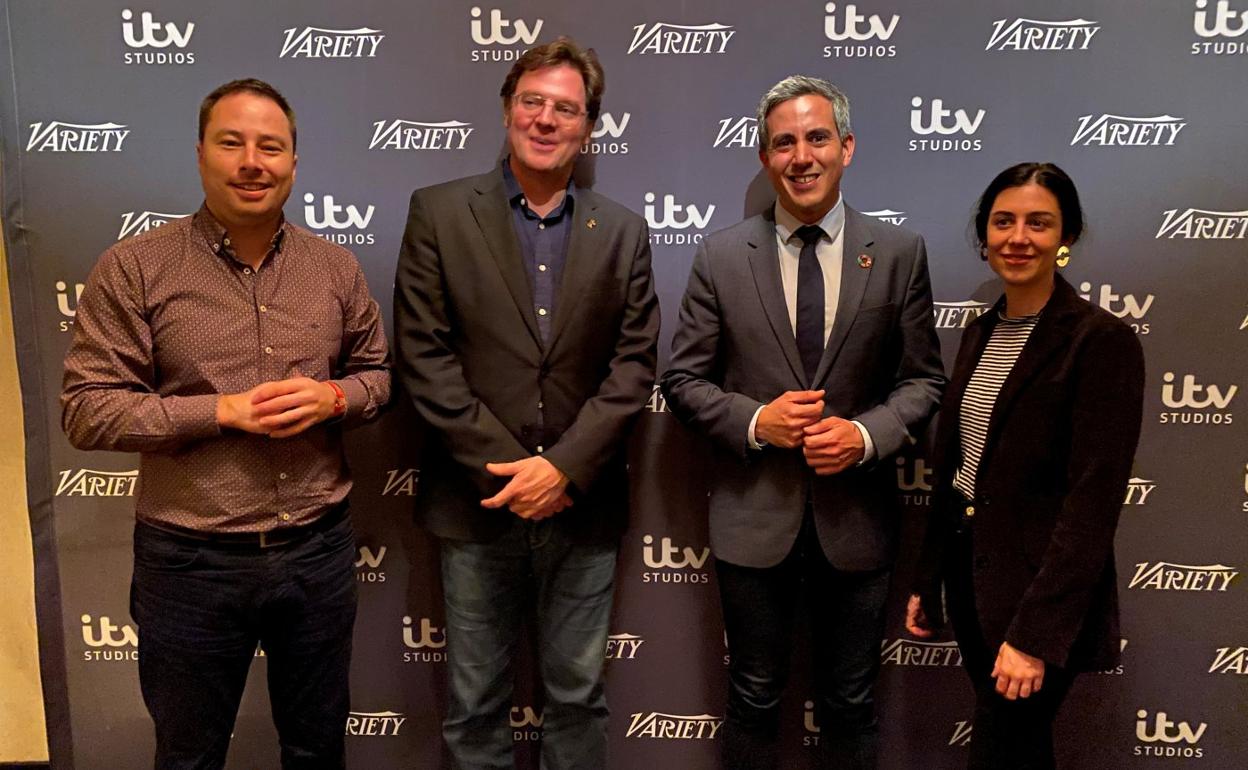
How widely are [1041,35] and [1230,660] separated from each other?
2.00 m

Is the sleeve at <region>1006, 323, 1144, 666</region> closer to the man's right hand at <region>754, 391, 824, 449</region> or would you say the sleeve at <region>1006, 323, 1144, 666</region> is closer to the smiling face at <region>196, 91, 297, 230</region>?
the man's right hand at <region>754, 391, 824, 449</region>

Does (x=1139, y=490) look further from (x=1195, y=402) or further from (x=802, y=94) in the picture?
(x=802, y=94)

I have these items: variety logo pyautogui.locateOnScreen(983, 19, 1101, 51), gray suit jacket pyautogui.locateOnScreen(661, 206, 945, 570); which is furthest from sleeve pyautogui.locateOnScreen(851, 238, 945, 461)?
variety logo pyautogui.locateOnScreen(983, 19, 1101, 51)

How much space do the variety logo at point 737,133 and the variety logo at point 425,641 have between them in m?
1.75

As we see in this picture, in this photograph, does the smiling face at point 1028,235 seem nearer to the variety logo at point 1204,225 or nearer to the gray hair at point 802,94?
the gray hair at point 802,94

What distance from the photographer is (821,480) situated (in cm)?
198

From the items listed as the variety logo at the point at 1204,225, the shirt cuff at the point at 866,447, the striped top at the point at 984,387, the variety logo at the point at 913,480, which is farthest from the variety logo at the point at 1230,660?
the shirt cuff at the point at 866,447

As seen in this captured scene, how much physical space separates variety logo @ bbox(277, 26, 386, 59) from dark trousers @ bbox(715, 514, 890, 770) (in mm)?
1803

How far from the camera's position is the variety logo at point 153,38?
7.57 feet

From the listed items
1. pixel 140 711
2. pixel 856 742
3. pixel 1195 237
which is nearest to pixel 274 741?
pixel 140 711

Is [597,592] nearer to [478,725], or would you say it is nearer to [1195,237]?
[478,725]

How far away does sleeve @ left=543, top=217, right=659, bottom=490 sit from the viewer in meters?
1.91

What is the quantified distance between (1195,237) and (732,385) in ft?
4.89

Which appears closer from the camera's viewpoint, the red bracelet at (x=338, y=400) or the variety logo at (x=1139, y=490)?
the red bracelet at (x=338, y=400)
